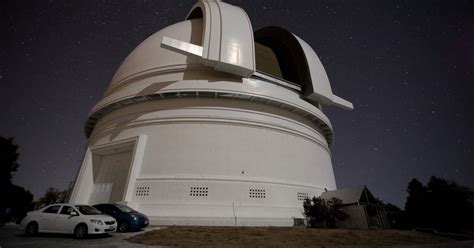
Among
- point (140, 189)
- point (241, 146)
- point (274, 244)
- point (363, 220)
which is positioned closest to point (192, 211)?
point (140, 189)

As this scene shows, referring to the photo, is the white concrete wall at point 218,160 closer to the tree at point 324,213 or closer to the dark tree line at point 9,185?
the tree at point 324,213

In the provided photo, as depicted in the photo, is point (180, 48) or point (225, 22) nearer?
point (180, 48)

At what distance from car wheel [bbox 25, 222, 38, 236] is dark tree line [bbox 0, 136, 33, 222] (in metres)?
18.7

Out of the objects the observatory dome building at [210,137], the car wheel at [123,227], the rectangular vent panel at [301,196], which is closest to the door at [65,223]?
the car wheel at [123,227]

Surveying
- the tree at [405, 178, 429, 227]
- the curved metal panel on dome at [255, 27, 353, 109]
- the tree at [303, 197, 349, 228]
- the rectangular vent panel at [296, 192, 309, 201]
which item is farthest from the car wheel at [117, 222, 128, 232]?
the tree at [405, 178, 429, 227]

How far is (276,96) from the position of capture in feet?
52.1

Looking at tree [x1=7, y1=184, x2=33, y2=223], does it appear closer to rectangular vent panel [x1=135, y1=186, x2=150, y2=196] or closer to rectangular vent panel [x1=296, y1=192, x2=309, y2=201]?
rectangular vent panel [x1=135, y1=186, x2=150, y2=196]

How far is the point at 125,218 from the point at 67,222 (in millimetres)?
2277

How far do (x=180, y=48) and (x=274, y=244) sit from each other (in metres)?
12.2

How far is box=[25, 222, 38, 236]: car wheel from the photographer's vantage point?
8.29 metres

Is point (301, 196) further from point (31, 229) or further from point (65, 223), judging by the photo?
point (31, 229)

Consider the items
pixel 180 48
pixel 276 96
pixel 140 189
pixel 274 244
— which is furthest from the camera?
pixel 276 96

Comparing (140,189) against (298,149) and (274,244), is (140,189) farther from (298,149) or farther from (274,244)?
(298,149)

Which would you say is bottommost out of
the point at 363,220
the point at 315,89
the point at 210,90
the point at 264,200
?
the point at 363,220
